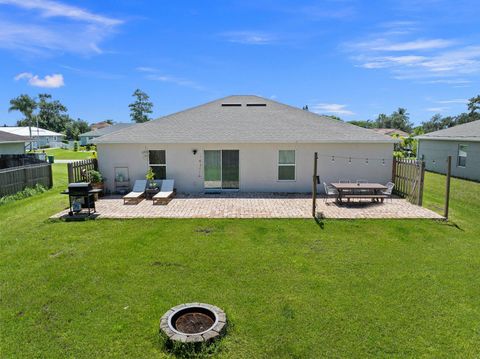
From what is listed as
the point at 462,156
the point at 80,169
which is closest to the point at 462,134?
the point at 462,156

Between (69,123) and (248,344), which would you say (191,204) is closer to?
(248,344)

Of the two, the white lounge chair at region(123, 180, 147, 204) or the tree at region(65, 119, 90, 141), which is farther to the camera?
the tree at region(65, 119, 90, 141)

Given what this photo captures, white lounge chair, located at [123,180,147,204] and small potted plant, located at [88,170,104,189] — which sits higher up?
small potted plant, located at [88,170,104,189]

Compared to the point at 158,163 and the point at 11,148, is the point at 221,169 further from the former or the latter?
the point at 11,148

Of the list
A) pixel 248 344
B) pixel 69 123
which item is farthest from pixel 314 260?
pixel 69 123

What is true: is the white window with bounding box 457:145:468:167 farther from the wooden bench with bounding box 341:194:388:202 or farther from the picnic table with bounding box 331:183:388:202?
the wooden bench with bounding box 341:194:388:202

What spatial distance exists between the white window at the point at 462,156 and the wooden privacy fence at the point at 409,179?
9674mm

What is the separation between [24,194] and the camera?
14.5 meters

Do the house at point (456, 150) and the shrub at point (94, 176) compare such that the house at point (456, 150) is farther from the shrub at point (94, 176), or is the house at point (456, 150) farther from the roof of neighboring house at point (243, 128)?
the shrub at point (94, 176)

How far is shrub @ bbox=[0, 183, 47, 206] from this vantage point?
13383 millimetres

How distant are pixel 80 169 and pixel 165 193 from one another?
375cm

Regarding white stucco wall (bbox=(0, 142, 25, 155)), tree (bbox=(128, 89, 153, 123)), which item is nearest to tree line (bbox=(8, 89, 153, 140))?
tree (bbox=(128, 89, 153, 123))

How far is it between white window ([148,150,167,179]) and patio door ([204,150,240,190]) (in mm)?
1871

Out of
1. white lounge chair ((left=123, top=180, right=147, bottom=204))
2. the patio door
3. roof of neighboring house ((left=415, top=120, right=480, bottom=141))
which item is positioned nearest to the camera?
white lounge chair ((left=123, top=180, right=147, bottom=204))
